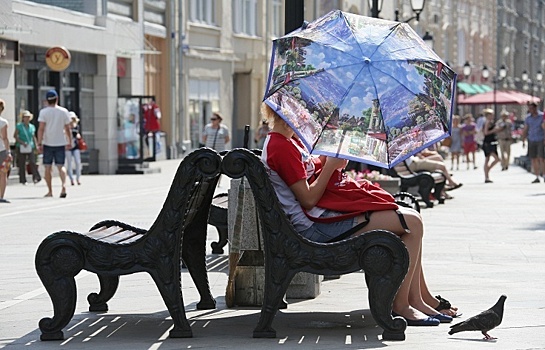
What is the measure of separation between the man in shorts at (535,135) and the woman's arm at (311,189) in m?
22.2

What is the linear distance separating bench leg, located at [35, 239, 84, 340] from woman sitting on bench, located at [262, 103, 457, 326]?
123 centimetres

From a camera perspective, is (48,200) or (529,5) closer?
(48,200)

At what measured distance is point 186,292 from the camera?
10.2 metres

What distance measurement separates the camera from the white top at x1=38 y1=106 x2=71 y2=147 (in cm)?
2273

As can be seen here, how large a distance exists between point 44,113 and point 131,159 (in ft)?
38.8

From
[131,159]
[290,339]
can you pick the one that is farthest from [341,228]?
[131,159]

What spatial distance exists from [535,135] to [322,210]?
22.9 m

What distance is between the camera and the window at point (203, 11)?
45.4 metres

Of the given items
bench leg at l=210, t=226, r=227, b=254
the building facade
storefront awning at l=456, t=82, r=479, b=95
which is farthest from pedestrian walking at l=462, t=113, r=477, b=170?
storefront awning at l=456, t=82, r=479, b=95

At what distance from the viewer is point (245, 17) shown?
50625mm

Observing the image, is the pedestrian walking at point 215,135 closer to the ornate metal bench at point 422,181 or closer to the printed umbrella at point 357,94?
the ornate metal bench at point 422,181

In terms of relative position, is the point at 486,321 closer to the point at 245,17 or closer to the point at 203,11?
the point at 203,11

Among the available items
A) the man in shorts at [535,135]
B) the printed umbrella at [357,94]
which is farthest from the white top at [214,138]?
the printed umbrella at [357,94]

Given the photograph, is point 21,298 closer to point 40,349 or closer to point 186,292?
point 186,292
